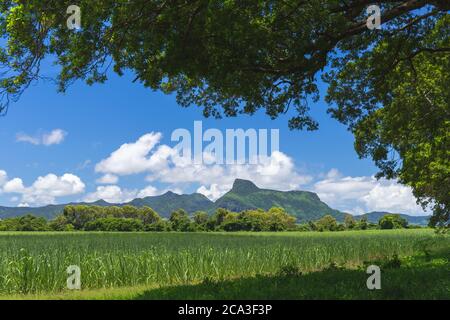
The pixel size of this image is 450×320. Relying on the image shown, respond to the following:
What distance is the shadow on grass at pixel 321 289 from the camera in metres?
11.3

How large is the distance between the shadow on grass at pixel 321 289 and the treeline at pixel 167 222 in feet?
352

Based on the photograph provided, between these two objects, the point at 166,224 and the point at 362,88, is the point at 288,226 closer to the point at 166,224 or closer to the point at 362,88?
the point at 166,224

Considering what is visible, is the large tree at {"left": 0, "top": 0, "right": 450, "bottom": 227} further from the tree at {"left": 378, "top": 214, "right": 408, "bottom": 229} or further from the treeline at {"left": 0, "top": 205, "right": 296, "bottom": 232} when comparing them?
the tree at {"left": 378, "top": 214, "right": 408, "bottom": 229}

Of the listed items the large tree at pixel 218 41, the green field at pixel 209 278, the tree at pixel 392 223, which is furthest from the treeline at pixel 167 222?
the large tree at pixel 218 41

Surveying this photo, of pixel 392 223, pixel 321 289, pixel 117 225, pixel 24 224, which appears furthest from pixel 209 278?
pixel 392 223

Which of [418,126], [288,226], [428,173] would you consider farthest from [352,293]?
[288,226]

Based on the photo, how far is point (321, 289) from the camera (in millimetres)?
11914

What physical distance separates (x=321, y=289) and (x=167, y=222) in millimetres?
121455

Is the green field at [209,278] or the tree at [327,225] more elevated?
the green field at [209,278]

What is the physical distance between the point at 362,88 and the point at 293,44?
321 inches

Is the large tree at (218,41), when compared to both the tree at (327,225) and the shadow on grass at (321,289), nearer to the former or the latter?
the shadow on grass at (321,289)

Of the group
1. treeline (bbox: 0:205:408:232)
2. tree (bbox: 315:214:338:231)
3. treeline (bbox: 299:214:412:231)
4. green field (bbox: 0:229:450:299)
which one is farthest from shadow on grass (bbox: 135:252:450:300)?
tree (bbox: 315:214:338:231)

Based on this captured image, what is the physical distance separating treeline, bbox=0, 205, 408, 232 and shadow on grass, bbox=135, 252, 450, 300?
107352 millimetres

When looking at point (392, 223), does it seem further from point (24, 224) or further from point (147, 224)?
point (24, 224)
